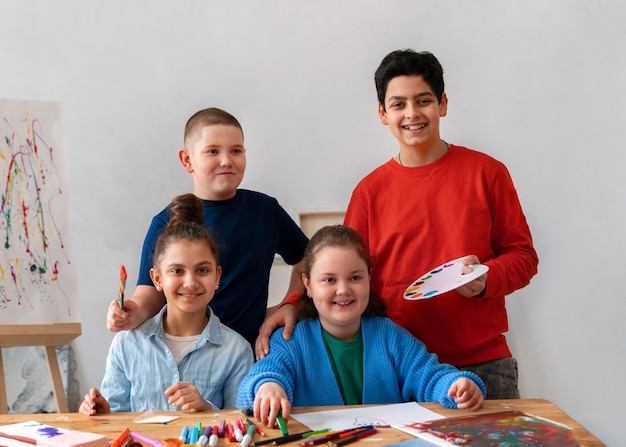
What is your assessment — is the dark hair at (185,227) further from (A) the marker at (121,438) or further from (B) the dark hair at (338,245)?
(A) the marker at (121,438)

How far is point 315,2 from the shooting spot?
2.69 meters

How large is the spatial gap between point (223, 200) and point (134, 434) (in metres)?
0.88

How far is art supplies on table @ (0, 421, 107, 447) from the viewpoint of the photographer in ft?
3.89

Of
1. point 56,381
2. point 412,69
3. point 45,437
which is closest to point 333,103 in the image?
point 412,69

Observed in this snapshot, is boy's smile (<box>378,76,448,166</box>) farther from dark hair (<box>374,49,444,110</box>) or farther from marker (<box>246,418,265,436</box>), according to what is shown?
marker (<box>246,418,265,436</box>)

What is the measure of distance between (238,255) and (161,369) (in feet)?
1.39

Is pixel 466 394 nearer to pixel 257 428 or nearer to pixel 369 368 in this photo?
pixel 369 368

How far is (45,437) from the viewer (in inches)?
48.5

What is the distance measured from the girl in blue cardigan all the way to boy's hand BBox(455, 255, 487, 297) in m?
0.19

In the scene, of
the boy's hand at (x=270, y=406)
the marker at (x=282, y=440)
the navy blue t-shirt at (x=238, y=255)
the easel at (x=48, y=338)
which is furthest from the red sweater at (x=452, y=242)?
the easel at (x=48, y=338)

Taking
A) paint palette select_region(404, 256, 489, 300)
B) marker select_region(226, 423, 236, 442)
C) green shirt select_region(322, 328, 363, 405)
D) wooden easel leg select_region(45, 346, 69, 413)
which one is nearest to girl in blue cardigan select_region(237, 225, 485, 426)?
green shirt select_region(322, 328, 363, 405)

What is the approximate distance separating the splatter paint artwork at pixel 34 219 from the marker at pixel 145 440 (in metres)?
1.30

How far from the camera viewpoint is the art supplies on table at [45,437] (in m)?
1.19

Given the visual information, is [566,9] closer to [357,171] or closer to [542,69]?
[542,69]
